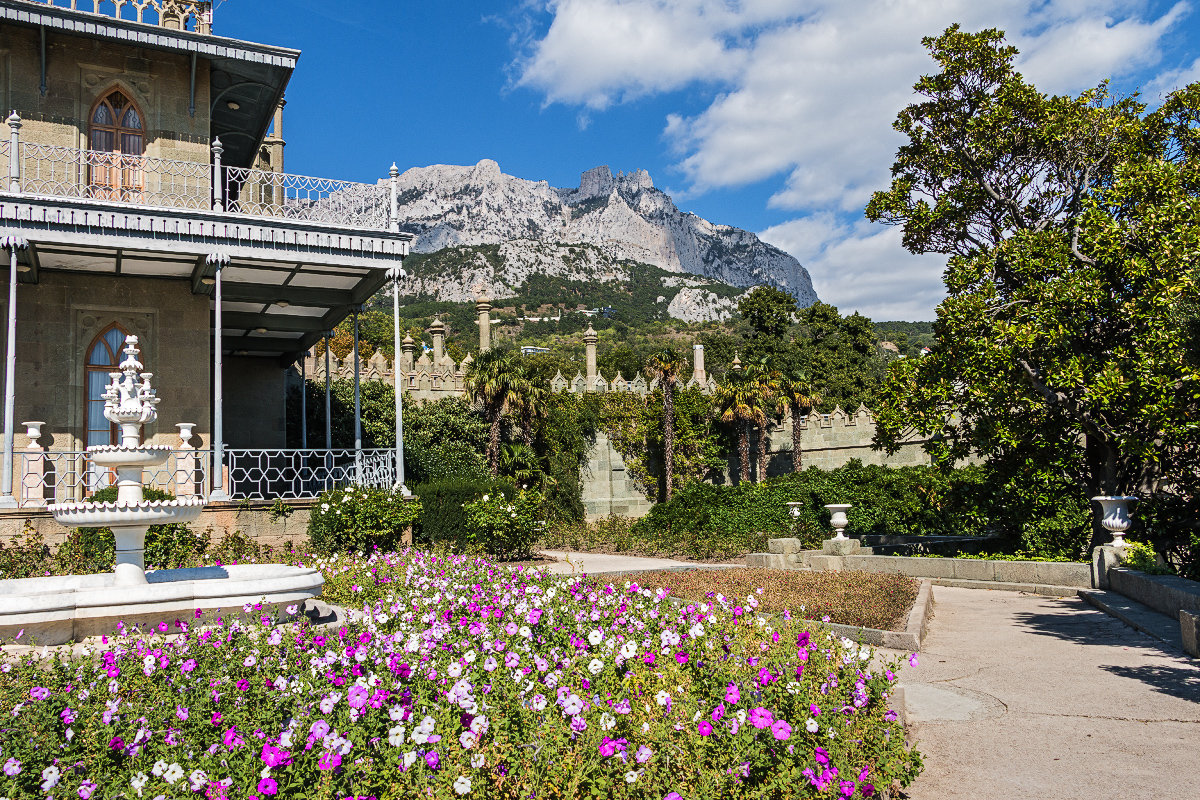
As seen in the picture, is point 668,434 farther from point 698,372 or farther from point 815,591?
point 815,591

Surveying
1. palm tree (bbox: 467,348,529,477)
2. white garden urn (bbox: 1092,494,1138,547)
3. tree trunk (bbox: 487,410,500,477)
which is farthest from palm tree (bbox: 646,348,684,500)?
white garden urn (bbox: 1092,494,1138,547)

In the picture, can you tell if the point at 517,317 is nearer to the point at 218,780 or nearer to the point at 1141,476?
the point at 1141,476

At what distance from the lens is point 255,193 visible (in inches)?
749

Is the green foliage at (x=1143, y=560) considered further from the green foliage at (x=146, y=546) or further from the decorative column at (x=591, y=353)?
the decorative column at (x=591, y=353)

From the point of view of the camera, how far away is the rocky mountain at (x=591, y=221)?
126 meters

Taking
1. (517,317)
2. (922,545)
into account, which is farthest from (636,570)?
(517,317)

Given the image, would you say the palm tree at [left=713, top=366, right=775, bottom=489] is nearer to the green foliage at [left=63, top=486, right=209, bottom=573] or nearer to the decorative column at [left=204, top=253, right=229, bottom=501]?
the decorative column at [left=204, top=253, right=229, bottom=501]

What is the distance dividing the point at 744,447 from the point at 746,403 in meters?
1.78

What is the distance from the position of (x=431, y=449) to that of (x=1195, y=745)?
73.2 feet

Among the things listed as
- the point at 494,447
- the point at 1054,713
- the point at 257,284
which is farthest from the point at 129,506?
the point at 494,447

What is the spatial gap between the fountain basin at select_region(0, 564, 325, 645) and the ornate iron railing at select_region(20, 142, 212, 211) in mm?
9246

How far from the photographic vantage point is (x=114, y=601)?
5.90 meters

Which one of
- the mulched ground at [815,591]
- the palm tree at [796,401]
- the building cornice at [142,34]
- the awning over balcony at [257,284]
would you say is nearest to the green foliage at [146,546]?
the awning over balcony at [257,284]

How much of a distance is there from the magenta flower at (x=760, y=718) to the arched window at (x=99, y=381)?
14.2 meters
